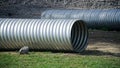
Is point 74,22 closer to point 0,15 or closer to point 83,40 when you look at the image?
point 83,40

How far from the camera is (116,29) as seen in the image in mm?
18141

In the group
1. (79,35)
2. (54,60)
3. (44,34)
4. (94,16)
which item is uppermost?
(44,34)

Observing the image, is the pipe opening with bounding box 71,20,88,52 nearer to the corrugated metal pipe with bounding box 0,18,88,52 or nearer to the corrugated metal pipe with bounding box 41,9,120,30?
the corrugated metal pipe with bounding box 0,18,88,52

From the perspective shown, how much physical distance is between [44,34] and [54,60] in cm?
141

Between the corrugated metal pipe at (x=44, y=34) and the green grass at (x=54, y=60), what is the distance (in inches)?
12.8

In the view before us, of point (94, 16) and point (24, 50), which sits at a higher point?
point (24, 50)

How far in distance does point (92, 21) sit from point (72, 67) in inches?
398

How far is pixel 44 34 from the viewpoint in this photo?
10734 mm

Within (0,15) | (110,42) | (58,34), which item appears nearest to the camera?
(58,34)

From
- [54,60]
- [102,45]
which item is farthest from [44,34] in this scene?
[102,45]

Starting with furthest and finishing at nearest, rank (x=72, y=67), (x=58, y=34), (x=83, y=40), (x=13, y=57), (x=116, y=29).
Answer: (x=116, y=29) < (x=83, y=40) < (x=58, y=34) < (x=13, y=57) < (x=72, y=67)

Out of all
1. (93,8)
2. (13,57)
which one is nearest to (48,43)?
(13,57)

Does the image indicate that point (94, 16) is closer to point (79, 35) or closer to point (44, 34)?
point (79, 35)

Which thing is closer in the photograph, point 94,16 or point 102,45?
point 102,45
